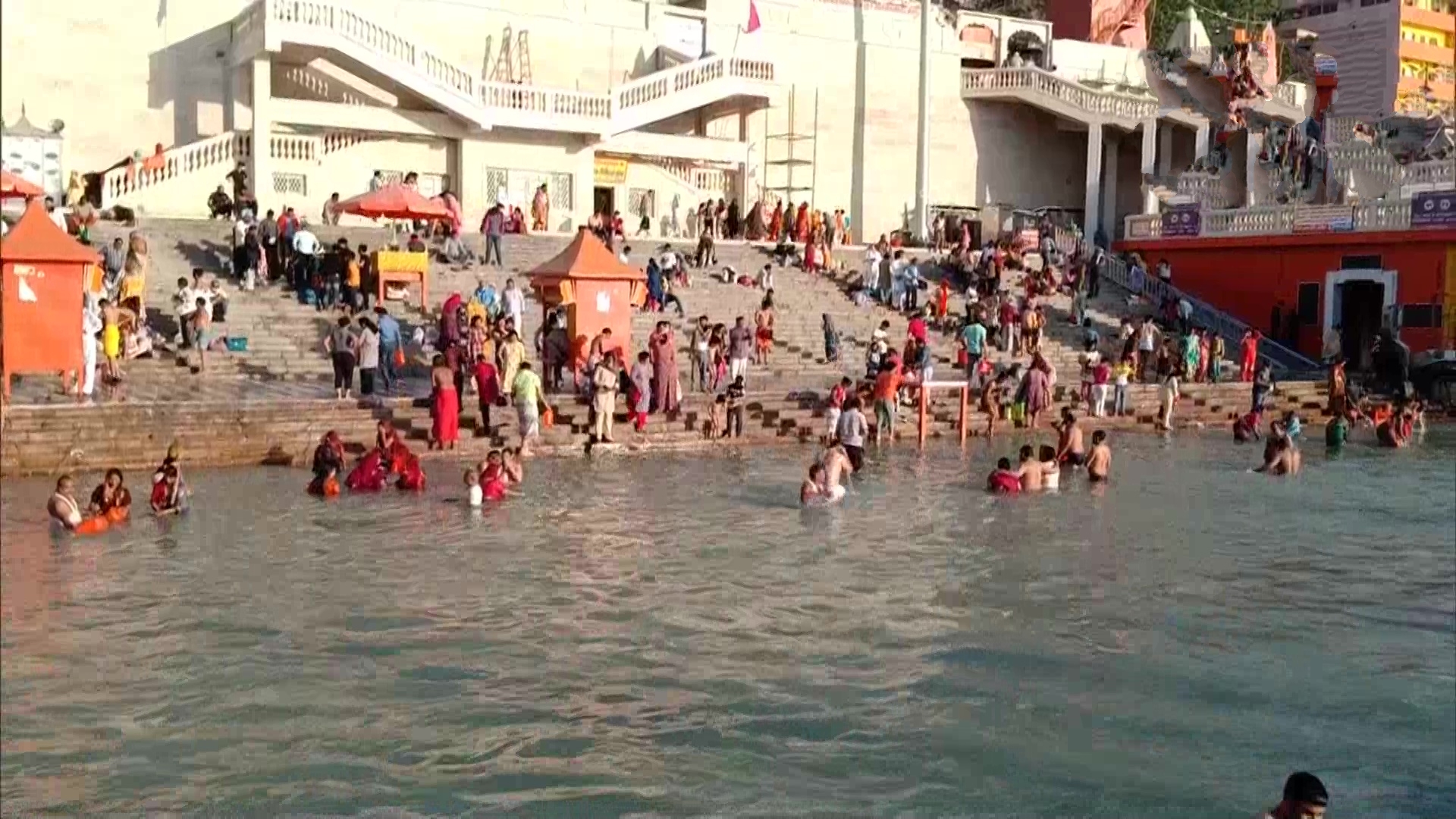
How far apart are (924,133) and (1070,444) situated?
1992cm

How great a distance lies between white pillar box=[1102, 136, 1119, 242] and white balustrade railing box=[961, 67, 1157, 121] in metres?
1.71

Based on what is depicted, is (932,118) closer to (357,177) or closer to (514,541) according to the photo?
(357,177)

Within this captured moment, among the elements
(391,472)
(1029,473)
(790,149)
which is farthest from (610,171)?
(1029,473)

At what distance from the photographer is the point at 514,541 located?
13.8m

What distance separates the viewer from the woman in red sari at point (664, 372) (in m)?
20.6

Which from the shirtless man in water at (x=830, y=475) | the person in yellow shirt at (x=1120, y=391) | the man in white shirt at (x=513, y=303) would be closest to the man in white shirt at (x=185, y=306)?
the man in white shirt at (x=513, y=303)

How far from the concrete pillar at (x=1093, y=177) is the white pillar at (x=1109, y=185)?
190 centimetres

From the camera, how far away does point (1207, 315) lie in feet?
110

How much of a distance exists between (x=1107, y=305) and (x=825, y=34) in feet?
35.0

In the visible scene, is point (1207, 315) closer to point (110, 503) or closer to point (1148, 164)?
point (1148, 164)

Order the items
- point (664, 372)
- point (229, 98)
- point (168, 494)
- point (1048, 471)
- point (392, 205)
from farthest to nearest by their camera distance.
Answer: point (229, 98)
point (392, 205)
point (664, 372)
point (1048, 471)
point (168, 494)

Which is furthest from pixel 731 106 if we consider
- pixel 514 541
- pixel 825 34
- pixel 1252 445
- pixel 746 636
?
pixel 746 636

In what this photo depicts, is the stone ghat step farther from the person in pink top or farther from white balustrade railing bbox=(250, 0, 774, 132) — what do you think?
white balustrade railing bbox=(250, 0, 774, 132)

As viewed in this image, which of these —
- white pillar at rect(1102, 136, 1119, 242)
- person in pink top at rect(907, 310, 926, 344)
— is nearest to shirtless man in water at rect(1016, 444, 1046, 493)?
person in pink top at rect(907, 310, 926, 344)
